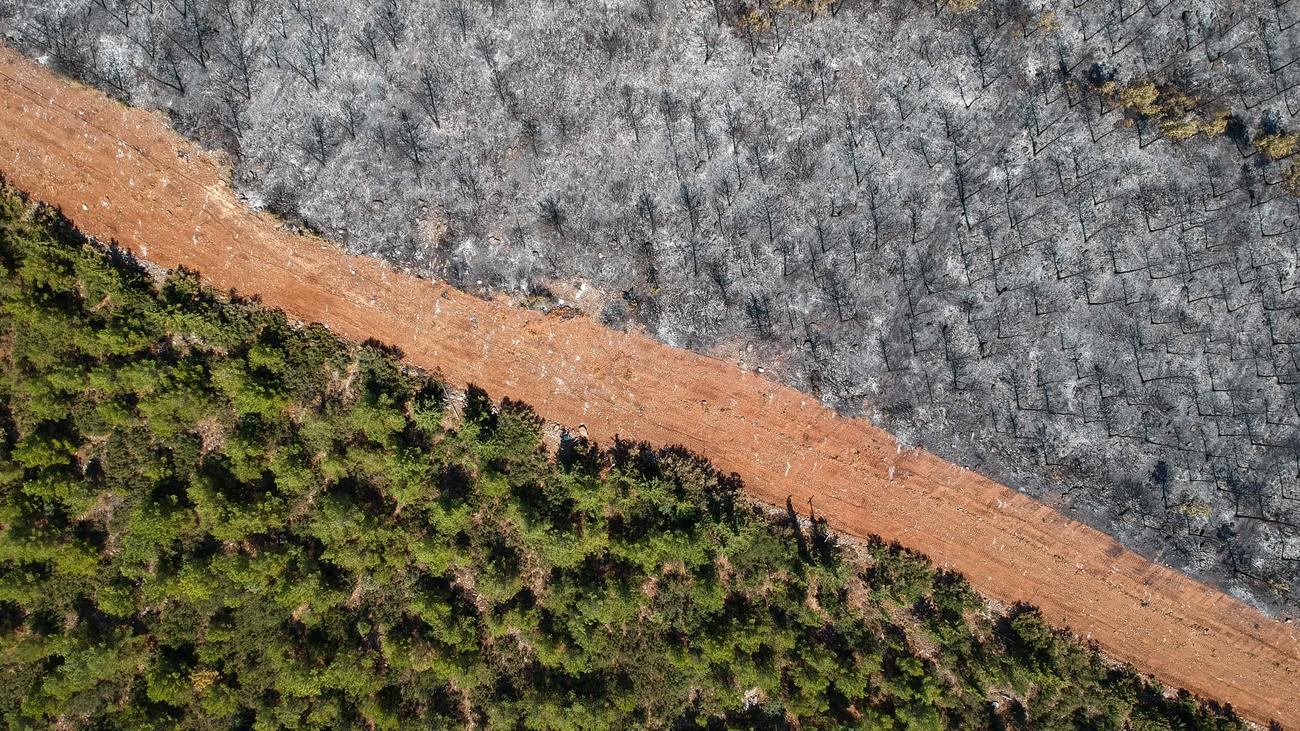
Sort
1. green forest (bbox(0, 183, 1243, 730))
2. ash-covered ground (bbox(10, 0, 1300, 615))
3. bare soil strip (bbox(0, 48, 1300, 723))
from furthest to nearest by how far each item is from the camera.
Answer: bare soil strip (bbox(0, 48, 1300, 723)) < green forest (bbox(0, 183, 1243, 730)) < ash-covered ground (bbox(10, 0, 1300, 615))

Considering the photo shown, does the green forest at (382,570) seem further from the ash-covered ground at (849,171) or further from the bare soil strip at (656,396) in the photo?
the ash-covered ground at (849,171)

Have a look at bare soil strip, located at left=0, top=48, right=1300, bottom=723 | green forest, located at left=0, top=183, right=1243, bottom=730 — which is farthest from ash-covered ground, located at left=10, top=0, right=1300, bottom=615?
green forest, located at left=0, top=183, right=1243, bottom=730

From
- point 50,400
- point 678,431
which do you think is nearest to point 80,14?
point 50,400

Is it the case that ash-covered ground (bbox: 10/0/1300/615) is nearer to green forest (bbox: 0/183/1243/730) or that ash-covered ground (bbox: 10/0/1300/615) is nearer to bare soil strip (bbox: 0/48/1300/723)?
bare soil strip (bbox: 0/48/1300/723)

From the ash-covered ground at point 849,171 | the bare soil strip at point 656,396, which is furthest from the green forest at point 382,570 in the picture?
the ash-covered ground at point 849,171

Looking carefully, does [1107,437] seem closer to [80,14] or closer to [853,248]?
[853,248]
